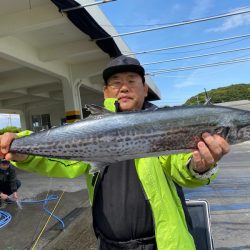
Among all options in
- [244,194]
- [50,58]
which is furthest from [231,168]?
[50,58]

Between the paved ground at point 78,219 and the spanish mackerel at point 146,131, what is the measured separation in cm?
360

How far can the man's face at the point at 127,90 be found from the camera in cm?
288

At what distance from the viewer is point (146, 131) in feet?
7.59

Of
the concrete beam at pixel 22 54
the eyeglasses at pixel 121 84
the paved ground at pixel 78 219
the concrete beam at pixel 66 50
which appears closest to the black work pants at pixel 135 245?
the eyeglasses at pixel 121 84

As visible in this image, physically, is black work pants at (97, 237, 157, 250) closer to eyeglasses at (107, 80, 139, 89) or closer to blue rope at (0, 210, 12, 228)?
eyeglasses at (107, 80, 139, 89)

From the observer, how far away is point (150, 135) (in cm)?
231

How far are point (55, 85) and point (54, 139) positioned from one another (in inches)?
958

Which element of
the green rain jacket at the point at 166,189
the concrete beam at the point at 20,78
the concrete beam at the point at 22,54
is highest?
the concrete beam at the point at 22,54

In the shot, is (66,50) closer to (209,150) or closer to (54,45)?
(54,45)

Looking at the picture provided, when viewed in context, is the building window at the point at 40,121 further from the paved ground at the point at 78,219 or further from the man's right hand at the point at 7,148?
the man's right hand at the point at 7,148

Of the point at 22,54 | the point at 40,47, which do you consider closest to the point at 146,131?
the point at 22,54

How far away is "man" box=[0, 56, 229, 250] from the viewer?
2.58 meters

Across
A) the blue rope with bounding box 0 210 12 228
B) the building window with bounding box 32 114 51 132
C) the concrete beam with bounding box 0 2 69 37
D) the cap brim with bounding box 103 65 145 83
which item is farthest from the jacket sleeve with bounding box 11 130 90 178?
the building window with bounding box 32 114 51 132

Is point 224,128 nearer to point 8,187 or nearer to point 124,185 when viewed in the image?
point 124,185
